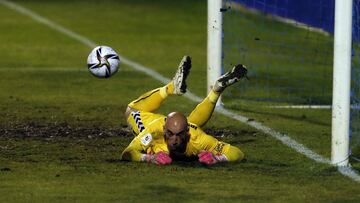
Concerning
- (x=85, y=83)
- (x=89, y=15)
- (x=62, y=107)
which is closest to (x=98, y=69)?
(x=62, y=107)

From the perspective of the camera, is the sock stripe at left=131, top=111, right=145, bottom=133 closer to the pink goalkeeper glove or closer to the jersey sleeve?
the jersey sleeve

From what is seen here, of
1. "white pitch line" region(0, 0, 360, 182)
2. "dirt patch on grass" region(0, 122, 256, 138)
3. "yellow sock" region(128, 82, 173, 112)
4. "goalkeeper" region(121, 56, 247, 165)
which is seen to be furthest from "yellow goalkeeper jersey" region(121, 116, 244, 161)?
"dirt patch on grass" region(0, 122, 256, 138)

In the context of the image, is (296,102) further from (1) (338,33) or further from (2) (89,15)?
(2) (89,15)

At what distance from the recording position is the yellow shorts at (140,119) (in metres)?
11.3

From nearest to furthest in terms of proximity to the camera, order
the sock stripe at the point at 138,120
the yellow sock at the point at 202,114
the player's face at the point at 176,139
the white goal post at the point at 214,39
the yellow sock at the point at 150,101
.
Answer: the player's face at the point at 176,139 < the yellow sock at the point at 202,114 < the sock stripe at the point at 138,120 < the yellow sock at the point at 150,101 < the white goal post at the point at 214,39

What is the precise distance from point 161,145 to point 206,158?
Result: 0.45 metres

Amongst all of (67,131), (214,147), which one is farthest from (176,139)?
(67,131)

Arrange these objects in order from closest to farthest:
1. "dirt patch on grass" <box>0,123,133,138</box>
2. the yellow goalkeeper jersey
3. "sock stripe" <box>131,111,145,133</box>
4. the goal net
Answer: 1. the yellow goalkeeper jersey
2. "sock stripe" <box>131,111,145,133</box>
3. "dirt patch on grass" <box>0,123,133,138</box>
4. the goal net

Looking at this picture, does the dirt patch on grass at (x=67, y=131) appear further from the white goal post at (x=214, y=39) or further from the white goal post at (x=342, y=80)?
the white goal post at (x=342, y=80)

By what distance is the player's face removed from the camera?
10.2 meters

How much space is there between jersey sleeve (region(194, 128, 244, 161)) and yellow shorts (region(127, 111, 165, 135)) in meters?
0.76

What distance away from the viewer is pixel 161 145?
10.6m

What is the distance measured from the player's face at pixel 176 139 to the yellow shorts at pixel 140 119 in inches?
38.9

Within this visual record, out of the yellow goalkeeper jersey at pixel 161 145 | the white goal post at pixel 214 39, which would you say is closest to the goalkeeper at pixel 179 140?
the yellow goalkeeper jersey at pixel 161 145
